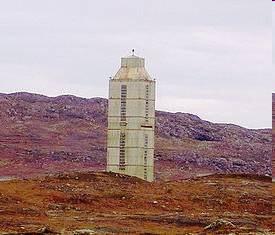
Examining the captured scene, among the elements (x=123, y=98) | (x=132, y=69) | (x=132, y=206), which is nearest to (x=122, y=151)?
(x=123, y=98)

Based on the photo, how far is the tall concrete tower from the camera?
40.8m

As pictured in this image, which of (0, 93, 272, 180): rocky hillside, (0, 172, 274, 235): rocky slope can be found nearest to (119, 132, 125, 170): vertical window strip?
(0, 172, 274, 235): rocky slope

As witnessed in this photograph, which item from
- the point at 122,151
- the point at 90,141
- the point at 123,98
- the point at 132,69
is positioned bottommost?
the point at 90,141

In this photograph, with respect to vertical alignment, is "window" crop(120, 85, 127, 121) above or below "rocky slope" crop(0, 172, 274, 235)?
above

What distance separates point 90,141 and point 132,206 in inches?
2832

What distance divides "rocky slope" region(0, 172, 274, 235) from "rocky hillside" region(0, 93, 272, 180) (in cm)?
3878

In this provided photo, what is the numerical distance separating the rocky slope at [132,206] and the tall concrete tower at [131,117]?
2.57 metres

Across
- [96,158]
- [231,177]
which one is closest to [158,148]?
[96,158]

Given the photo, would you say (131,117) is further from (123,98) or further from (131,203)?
(131,203)

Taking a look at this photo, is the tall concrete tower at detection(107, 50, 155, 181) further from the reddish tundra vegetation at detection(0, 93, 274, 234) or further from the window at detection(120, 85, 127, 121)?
the reddish tundra vegetation at detection(0, 93, 274, 234)

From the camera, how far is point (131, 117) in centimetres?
4106

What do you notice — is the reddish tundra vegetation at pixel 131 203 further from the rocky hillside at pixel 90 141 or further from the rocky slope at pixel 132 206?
the rocky hillside at pixel 90 141

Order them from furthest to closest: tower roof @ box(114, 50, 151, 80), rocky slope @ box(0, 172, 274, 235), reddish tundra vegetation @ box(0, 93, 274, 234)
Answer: tower roof @ box(114, 50, 151, 80), reddish tundra vegetation @ box(0, 93, 274, 234), rocky slope @ box(0, 172, 274, 235)

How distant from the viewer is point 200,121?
130625 mm
